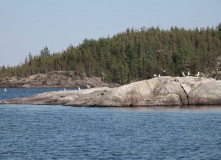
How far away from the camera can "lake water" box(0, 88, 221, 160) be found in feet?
92.0

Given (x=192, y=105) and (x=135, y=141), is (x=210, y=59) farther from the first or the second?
(x=135, y=141)

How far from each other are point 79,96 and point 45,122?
2109 cm

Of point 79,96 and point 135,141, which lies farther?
point 79,96

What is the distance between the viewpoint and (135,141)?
107 feet

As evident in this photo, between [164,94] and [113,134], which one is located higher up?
[164,94]

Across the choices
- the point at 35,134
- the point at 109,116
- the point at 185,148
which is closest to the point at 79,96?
the point at 109,116

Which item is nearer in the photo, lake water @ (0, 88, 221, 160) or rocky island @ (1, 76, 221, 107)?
lake water @ (0, 88, 221, 160)

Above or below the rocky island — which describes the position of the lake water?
below

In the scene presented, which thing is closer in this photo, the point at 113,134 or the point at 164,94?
the point at 113,134

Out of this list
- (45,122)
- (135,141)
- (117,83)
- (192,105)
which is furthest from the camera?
(117,83)

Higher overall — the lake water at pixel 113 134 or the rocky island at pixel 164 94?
the rocky island at pixel 164 94

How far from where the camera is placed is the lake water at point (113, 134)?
92.0 feet

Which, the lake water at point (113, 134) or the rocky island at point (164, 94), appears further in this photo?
the rocky island at point (164, 94)

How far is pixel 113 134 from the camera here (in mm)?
36438
